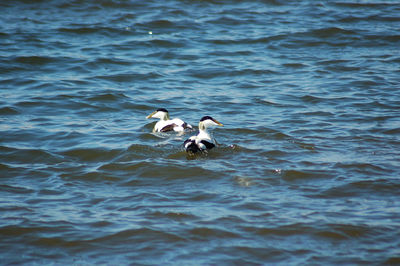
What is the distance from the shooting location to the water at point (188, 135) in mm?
5859

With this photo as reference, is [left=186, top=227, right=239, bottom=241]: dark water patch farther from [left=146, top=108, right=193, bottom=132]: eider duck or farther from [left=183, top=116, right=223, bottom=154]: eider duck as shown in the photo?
[left=146, top=108, right=193, bottom=132]: eider duck

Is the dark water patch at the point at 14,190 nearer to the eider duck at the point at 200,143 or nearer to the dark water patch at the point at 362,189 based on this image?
the eider duck at the point at 200,143

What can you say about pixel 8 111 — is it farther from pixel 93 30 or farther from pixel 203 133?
pixel 93 30

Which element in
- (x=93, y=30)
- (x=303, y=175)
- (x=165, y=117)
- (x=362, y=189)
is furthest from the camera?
(x=93, y=30)

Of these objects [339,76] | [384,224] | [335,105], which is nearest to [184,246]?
[384,224]

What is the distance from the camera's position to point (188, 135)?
10172 millimetres

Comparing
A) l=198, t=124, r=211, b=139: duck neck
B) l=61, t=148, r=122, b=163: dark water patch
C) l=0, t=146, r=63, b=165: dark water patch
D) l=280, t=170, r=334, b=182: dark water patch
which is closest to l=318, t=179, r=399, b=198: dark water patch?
l=280, t=170, r=334, b=182: dark water patch

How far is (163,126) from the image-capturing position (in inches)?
398

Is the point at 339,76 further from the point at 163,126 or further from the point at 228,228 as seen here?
the point at 228,228

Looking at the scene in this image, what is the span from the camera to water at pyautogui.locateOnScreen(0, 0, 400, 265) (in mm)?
5859

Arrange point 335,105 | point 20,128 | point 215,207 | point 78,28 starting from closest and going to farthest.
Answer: point 215,207 < point 20,128 < point 335,105 < point 78,28

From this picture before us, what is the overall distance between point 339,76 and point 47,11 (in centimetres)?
1037

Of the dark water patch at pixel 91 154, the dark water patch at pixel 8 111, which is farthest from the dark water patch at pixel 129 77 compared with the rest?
the dark water patch at pixel 91 154

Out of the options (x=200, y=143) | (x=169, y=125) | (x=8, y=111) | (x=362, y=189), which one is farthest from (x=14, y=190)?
(x=362, y=189)
